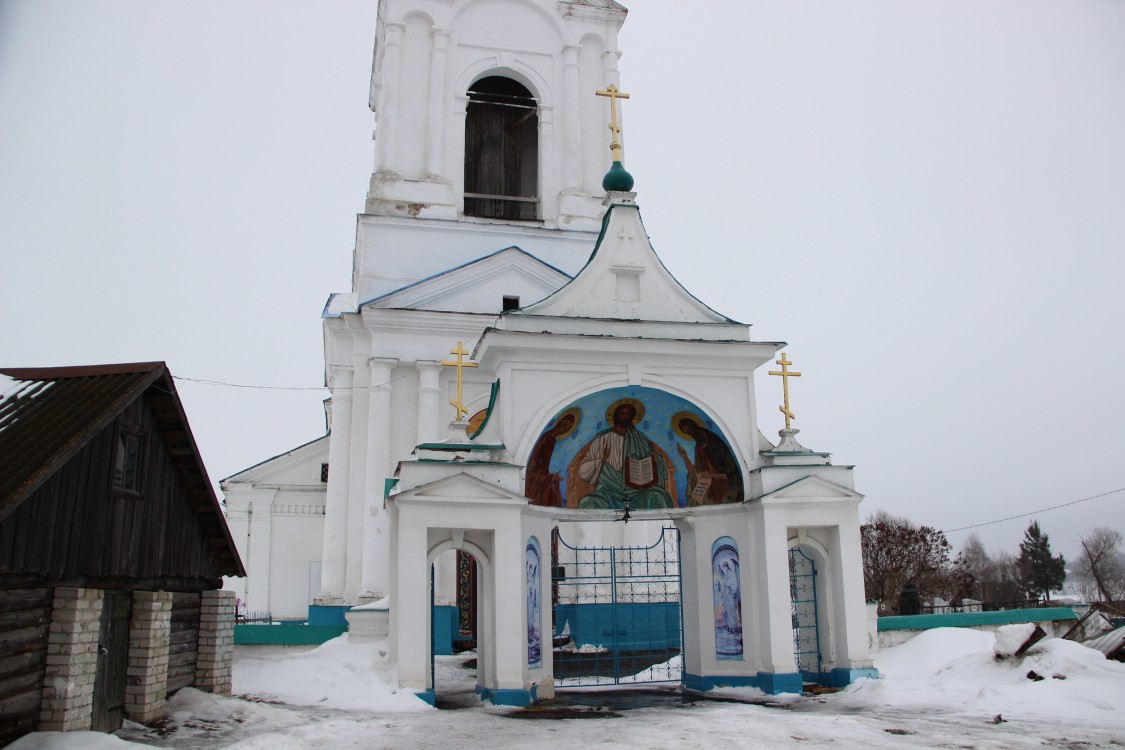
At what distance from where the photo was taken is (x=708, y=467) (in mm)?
15875

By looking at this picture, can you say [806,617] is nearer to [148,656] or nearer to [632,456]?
[632,456]

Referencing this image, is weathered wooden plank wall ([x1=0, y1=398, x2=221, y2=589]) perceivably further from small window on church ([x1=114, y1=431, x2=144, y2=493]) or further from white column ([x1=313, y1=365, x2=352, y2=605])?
white column ([x1=313, y1=365, x2=352, y2=605])

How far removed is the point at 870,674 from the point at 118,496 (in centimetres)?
1077

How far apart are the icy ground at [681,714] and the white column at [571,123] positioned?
1402cm

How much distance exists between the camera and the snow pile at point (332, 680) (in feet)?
42.1

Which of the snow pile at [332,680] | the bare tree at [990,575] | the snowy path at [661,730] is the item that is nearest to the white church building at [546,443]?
the snow pile at [332,680]

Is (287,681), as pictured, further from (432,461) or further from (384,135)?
(384,135)

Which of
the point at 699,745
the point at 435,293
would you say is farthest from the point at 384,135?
the point at 699,745

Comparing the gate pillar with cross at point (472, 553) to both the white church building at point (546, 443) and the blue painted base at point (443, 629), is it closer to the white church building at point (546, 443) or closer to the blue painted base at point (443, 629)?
the white church building at point (546, 443)

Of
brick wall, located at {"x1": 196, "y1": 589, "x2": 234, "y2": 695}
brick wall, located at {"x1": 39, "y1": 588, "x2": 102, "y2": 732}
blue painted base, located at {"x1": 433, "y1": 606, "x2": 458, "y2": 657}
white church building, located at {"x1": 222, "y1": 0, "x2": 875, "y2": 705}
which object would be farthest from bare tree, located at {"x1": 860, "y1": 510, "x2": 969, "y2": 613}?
brick wall, located at {"x1": 39, "y1": 588, "x2": 102, "y2": 732}

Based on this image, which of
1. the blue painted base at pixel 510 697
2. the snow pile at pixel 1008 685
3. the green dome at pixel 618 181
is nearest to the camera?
the snow pile at pixel 1008 685

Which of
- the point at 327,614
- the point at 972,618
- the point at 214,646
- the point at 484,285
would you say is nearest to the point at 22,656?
the point at 214,646

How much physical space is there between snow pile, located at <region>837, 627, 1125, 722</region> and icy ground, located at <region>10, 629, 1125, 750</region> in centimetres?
2

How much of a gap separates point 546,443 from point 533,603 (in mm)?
2464
